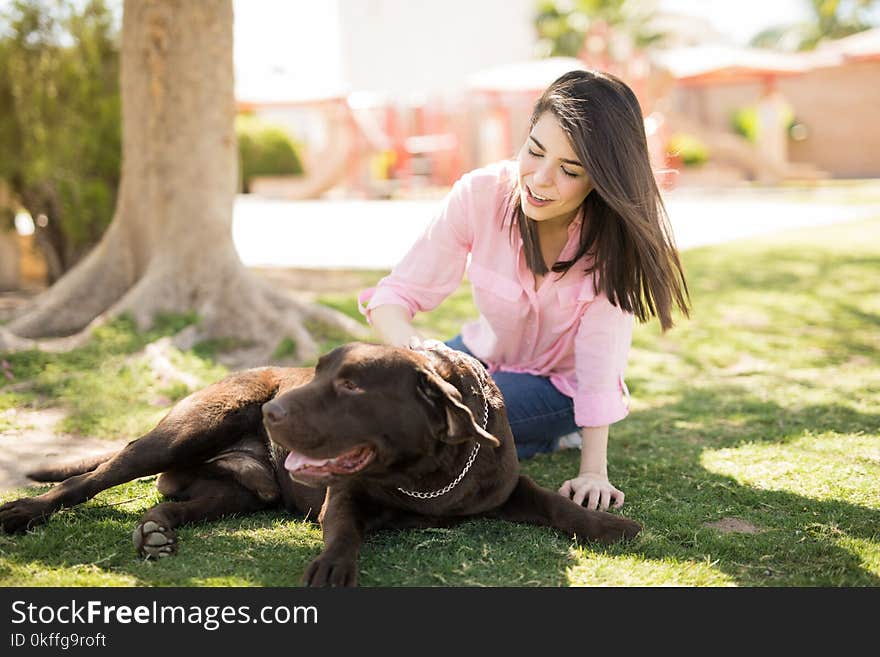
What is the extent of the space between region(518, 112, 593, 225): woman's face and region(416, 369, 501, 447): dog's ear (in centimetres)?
101

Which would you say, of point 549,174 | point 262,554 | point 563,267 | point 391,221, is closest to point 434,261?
point 563,267

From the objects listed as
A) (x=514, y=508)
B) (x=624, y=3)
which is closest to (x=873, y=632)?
(x=514, y=508)

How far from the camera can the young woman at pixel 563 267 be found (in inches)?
138

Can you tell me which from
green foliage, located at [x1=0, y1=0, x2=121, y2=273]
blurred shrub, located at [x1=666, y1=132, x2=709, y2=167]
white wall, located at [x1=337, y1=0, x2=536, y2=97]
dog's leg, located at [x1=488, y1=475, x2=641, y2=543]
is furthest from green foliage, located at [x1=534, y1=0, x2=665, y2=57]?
dog's leg, located at [x1=488, y1=475, x2=641, y2=543]

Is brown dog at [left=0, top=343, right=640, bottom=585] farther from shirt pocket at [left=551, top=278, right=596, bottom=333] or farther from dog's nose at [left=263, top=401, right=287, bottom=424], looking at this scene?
shirt pocket at [left=551, top=278, right=596, bottom=333]

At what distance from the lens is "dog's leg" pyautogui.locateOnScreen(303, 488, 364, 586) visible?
9.11 ft

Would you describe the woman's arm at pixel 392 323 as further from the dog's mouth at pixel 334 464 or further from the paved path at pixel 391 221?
the paved path at pixel 391 221

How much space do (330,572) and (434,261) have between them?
1676mm

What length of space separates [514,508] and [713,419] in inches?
82.6

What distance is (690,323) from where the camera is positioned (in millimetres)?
7660

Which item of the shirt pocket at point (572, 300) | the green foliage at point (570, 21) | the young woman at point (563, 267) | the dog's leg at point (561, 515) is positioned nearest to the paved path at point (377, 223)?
the young woman at point (563, 267)

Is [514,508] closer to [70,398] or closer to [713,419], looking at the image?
[713,419]

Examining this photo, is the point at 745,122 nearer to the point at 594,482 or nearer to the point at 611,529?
the point at 594,482

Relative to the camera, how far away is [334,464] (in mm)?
2883
